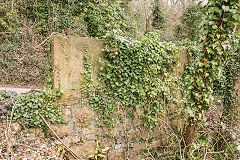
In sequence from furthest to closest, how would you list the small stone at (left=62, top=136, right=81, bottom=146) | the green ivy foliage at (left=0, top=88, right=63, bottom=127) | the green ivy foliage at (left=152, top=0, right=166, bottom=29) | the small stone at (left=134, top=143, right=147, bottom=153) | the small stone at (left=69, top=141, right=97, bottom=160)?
the green ivy foliage at (left=152, top=0, right=166, bottom=29) < the small stone at (left=134, top=143, right=147, bottom=153) < the small stone at (left=69, top=141, right=97, bottom=160) < the small stone at (left=62, top=136, right=81, bottom=146) < the green ivy foliage at (left=0, top=88, right=63, bottom=127)

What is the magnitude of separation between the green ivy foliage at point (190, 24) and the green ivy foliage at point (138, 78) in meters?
7.30

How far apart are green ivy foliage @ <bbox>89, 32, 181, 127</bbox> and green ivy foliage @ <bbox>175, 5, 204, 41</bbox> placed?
Answer: 7298mm

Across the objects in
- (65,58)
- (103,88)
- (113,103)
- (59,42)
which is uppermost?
(59,42)

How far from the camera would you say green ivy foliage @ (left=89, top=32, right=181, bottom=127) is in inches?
109

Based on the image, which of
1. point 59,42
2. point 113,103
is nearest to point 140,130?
point 113,103

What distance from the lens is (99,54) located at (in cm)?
273

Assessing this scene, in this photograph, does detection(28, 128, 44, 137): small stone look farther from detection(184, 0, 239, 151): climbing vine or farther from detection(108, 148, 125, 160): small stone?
detection(184, 0, 239, 151): climbing vine

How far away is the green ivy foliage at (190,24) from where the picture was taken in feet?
29.7

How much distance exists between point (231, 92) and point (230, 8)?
2871mm

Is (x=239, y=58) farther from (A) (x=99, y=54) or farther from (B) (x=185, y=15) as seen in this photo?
(B) (x=185, y=15)

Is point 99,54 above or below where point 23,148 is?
above

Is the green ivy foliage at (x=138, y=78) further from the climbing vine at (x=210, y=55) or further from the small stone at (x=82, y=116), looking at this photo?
the climbing vine at (x=210, y=55)

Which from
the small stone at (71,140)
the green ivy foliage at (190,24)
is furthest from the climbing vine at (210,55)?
the green ivy foliage at (190,24)

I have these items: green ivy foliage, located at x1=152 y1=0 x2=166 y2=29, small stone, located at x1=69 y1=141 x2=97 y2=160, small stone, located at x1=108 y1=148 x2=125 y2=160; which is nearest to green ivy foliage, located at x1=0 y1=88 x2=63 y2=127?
small stone, located at x1=69 y1=141 x2=97 y2=160
